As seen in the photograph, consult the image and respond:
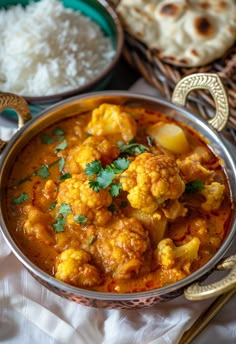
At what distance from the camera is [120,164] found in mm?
2324

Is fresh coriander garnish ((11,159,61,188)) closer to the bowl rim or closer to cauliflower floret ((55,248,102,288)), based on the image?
the bowl rim

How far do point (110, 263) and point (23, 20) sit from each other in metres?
1.82

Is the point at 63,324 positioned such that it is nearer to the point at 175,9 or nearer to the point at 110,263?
the point at 110,263

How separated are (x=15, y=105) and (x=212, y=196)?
0.94 meters

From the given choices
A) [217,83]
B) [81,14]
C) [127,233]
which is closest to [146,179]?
[127,233]

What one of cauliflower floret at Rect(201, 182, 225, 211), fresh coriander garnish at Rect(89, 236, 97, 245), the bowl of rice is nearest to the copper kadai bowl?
cauliflower floret at Rect(201, 182, 225, 211)

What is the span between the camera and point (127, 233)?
2.15 metres

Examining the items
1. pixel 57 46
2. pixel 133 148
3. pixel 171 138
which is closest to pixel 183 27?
pixel 57 46

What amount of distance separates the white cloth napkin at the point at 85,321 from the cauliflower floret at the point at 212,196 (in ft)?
1.30

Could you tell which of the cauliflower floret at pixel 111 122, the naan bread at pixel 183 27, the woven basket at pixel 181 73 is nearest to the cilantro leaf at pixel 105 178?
the cauliflower floret at pixel 111 122

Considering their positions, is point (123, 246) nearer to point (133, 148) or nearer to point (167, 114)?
point (133, 148)

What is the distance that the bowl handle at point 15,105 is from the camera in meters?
2.48

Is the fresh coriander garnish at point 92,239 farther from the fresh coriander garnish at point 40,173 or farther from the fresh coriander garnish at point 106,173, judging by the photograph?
the fresh coriander garnish at point 40,173

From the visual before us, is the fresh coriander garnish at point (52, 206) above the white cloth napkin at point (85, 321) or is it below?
above
